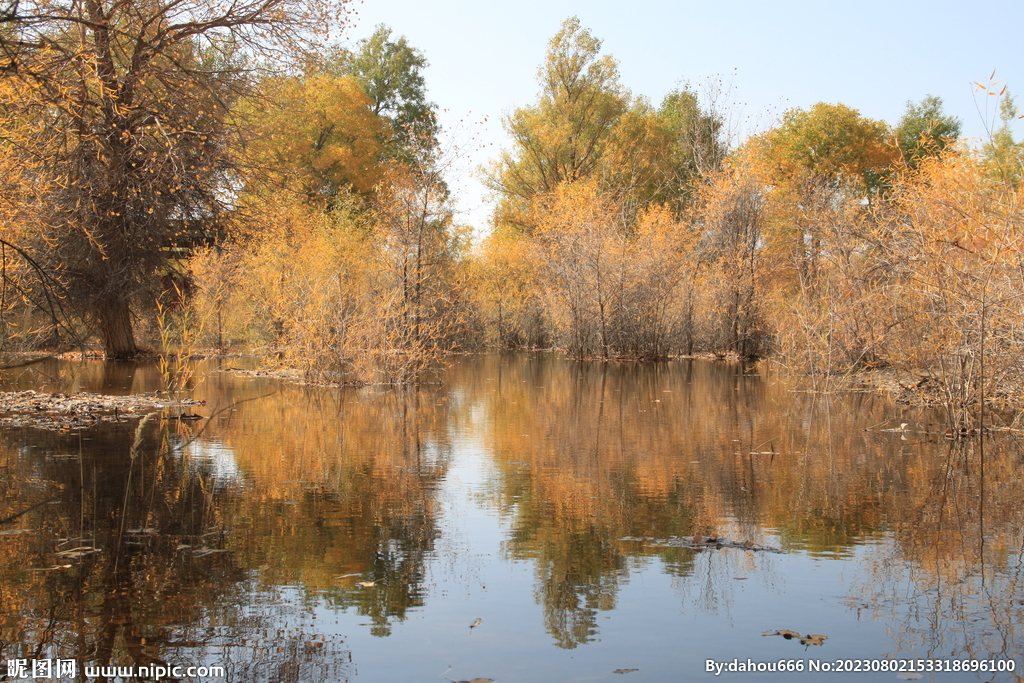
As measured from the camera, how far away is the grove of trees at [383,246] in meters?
11.2

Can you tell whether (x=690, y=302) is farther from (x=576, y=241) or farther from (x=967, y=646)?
(x=967, y=646)

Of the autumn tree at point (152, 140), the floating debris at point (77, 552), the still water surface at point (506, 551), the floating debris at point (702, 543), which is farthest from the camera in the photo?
the autumn tree at point (152, 140)

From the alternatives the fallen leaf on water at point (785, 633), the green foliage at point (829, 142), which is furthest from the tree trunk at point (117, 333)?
the green foliage at point (829, 142)

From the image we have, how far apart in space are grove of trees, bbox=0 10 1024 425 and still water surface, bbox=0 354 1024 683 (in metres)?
1.98

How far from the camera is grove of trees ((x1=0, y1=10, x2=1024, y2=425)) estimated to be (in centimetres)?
1122

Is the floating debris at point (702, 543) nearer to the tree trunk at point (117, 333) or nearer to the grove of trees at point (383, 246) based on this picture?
the grove of trees at point (383, 246)

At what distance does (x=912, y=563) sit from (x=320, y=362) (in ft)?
45.4

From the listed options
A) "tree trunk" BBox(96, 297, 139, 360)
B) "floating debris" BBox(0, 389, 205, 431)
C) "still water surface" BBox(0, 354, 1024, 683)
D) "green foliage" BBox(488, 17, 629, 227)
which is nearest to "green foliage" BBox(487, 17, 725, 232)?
"green foliage" BBox(488, 17, 629, 227)

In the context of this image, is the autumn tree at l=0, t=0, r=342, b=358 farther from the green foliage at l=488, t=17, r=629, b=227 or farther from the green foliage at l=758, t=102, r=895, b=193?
the green foliage at l=758, t=102, r=895, b=193

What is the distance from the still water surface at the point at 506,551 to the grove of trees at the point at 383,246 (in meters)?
1.98

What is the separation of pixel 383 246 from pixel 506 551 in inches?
645

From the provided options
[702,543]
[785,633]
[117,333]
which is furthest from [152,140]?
[785,633]

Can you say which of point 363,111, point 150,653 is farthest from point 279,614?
point 363,111

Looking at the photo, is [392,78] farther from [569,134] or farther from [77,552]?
[77,552]
